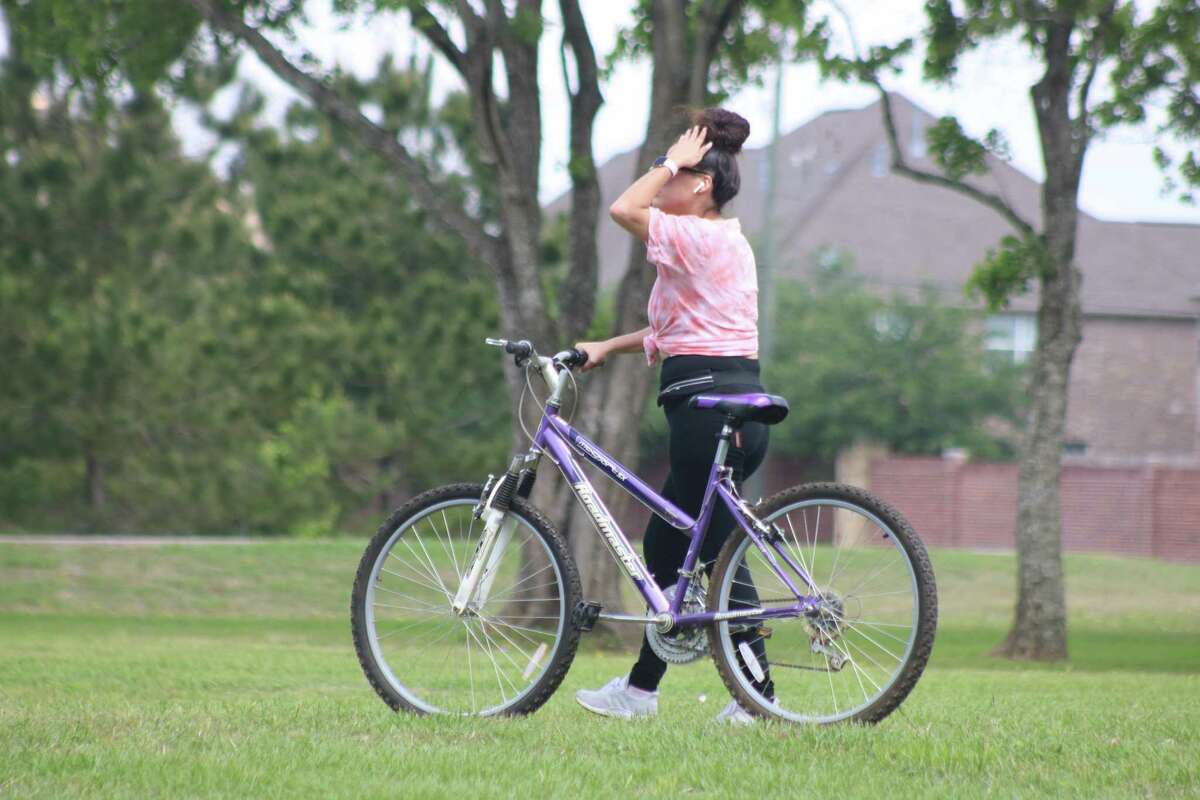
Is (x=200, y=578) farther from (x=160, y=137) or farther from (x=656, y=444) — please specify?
(x=656, y=444)

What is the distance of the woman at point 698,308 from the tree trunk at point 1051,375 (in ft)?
31.0

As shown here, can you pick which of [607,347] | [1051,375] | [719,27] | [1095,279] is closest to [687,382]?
[607,347]

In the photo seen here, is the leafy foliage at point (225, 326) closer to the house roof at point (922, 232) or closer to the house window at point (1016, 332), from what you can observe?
the house roof at point (922, 232)

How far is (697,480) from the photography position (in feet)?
18.1

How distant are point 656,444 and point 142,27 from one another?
2427cm

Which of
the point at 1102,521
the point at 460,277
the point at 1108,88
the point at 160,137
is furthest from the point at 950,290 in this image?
the point at 1108,88

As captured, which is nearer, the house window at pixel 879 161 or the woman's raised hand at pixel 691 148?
the woman's raised hand at pixel 691 148

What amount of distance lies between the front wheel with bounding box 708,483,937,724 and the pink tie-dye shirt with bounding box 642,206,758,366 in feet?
2.04

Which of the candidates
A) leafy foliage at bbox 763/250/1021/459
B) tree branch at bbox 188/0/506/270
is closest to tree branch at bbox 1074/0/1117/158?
tree branch at bbox 188/0/506/270

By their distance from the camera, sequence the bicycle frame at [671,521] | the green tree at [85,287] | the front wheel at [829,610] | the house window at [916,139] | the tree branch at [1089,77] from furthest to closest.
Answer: the house window at [916,139]
the green tree at [85,287]
the tree branch at [1089,77]
the bicycle frame at [671,521]
the front wheel at [829,610]

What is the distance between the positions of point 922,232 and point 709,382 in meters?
42.5

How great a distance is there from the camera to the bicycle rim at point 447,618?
5504mm

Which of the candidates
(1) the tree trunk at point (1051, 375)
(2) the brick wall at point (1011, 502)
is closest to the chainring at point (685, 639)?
(1) the tree trunk at point (1051, 375)

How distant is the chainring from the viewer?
5.38 m
